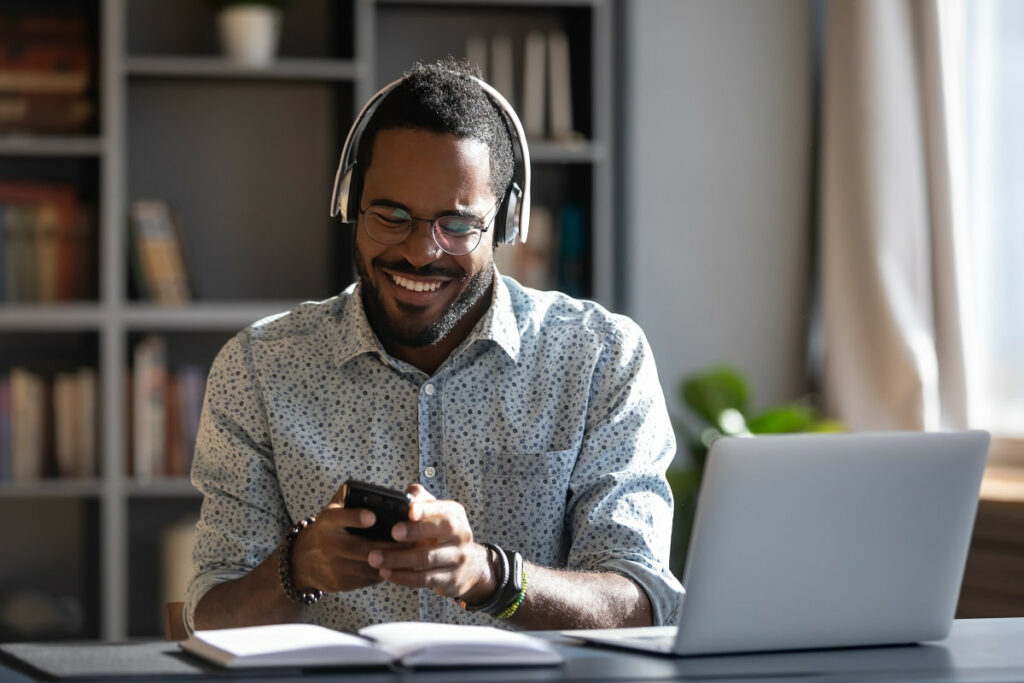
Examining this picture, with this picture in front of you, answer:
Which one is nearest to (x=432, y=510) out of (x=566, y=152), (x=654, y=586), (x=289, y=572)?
(x=289, y=572)

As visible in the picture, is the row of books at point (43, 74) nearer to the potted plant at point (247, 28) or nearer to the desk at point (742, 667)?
the potted plant at point (247, 28)

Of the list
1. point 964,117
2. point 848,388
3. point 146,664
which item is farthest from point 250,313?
point 146,664

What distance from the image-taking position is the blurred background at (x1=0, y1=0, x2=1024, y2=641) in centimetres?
312

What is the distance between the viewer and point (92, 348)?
3.29 meters

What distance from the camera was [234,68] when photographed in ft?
10.3

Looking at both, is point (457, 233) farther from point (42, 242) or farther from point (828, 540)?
point (42, 242)

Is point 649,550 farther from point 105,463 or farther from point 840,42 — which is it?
point 840,42

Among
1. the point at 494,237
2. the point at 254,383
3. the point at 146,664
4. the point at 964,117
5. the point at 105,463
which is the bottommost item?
the point at 105,463

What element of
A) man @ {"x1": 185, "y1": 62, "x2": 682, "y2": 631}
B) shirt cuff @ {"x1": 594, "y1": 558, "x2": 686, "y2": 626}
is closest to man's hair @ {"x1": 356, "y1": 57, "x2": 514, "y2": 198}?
man @ {"x1": 185, "y1": 62, "x2": 682, "y2": 631}

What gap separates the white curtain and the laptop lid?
1.94 meters

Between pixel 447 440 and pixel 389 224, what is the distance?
0.28 m

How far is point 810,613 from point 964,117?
228 centimetres

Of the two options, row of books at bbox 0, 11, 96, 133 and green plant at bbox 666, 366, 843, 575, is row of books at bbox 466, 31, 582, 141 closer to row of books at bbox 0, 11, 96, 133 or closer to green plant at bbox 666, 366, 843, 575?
A: green plant at bbox 666, 366, 843, 575

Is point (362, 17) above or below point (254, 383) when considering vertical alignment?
above
